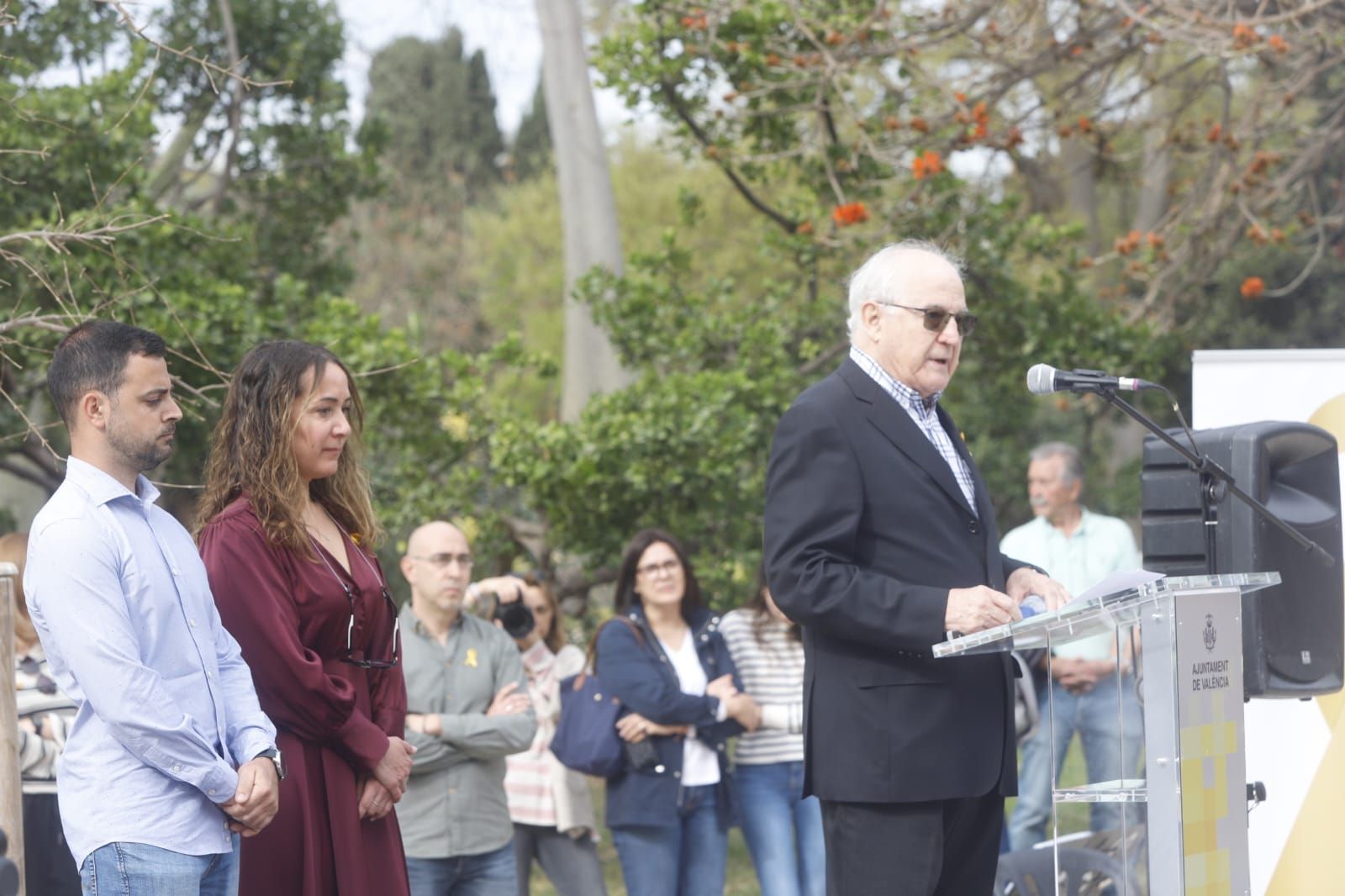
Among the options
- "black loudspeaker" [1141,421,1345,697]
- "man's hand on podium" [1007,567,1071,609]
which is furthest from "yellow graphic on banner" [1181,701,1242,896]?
"black loudspeaker" [1141,421,1345,697]

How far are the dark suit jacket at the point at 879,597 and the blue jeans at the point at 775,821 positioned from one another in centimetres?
264

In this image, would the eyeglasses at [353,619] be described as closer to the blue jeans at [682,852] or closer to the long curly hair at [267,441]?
the long curly hair at [267,441]

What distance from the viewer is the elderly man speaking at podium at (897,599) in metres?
3.47

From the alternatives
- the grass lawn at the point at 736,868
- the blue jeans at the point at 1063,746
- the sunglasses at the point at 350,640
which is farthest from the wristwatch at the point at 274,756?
the blue jeans at the point at 1063,746

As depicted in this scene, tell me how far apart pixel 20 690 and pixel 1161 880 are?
365cm

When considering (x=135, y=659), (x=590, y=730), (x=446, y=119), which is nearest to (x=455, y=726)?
(x=590, y=730)

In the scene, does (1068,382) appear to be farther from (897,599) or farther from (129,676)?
(129,676)

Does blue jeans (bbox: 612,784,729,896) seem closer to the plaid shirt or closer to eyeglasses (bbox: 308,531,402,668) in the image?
eyeglasses (bbox: 308,531,402,668)

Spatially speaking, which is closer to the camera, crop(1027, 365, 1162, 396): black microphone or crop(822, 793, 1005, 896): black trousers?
crop(822, 793, 1005, 896): black trousers

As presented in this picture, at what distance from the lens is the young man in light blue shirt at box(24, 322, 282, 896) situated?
9.96 ft

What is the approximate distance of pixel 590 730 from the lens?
19.4 ft

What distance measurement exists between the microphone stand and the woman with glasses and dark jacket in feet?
7.50

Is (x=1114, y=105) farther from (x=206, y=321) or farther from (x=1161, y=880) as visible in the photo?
(x=1161, y=880)

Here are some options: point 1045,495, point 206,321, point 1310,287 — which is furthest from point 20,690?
point 1310,287
